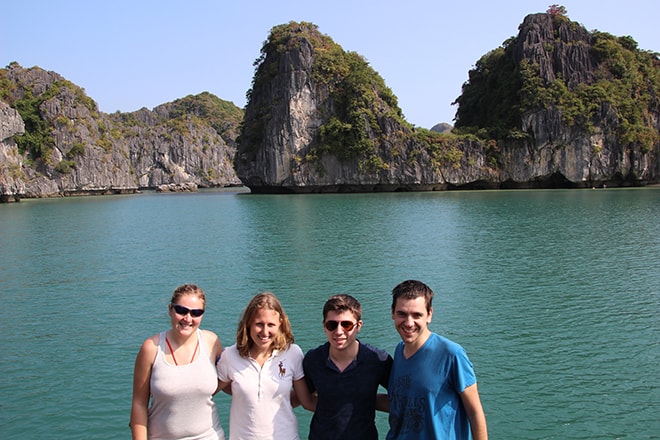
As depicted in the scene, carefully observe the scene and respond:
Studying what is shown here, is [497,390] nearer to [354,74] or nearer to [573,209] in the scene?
[573,209]

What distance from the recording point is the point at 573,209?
35.2 metres

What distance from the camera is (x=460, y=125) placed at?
7469 cm

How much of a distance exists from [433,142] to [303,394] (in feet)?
209

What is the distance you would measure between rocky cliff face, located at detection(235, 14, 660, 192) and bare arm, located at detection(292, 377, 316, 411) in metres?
61.1

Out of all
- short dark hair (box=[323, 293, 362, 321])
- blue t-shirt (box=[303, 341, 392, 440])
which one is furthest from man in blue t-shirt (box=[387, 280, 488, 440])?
short dark hair (box=[323, 293, 362, 321])

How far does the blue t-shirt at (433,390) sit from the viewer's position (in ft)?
11.1

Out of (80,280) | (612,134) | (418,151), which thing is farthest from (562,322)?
(612,134)

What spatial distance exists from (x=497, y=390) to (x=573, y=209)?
30.4 metres

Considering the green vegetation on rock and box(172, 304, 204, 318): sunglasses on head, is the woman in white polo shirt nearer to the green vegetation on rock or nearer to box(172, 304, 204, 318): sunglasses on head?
box(172, 304, 204, 318): sunglasses on head

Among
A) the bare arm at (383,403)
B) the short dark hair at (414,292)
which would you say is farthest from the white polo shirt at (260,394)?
the short dark hair at (414,292)

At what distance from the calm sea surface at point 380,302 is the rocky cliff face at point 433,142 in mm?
35485

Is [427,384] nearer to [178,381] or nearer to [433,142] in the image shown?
[178,381]

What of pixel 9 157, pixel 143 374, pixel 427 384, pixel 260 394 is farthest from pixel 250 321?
pixel 9 157

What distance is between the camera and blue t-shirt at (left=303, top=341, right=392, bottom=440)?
12.0 feet
